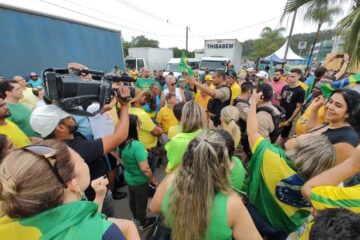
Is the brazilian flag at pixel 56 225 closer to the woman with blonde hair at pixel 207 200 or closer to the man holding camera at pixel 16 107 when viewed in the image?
the woman with blonde hair at pixel 207 200

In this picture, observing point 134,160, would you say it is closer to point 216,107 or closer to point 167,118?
point 167,118

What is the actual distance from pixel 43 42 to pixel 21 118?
631cm

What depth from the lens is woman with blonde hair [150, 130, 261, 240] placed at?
1192 millimetres

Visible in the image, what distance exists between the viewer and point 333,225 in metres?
0.82

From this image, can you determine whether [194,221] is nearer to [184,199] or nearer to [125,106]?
[184,199]

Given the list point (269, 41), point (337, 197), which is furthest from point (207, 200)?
point (269, 41)

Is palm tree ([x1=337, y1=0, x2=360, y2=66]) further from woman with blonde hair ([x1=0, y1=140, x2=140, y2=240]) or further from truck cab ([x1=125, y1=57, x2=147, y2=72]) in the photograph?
truck cab ([x1=125, y1=57, x2=147, y2=72])

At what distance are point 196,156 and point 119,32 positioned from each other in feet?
41.7

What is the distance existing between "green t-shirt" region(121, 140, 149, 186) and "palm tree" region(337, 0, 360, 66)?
3592mm

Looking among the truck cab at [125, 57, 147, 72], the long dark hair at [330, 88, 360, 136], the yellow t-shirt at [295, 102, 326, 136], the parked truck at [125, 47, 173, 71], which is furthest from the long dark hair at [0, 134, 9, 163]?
the parked truck at [125, 47, 173, 71]

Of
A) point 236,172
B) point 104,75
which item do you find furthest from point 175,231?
point 104,75

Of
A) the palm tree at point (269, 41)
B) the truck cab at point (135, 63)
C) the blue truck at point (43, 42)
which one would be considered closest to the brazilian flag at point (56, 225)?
the blue truck at point (43, 42)

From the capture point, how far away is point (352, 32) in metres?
3.38

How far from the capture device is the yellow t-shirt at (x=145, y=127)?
3.11 m
